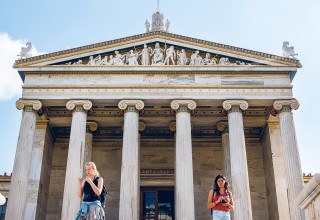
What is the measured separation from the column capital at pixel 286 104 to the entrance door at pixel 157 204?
9.54 metres

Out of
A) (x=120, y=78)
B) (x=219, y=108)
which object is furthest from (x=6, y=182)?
(x=219, y=108)

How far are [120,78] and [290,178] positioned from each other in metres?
12.0

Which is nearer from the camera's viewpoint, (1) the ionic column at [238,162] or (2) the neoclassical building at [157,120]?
(1) the ionic column at [238,162]

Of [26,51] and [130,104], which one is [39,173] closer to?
[130,104]

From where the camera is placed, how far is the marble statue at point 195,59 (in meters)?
29.9

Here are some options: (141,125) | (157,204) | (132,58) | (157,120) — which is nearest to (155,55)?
(132,58)

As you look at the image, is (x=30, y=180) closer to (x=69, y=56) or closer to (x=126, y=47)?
(x=69, y=56)

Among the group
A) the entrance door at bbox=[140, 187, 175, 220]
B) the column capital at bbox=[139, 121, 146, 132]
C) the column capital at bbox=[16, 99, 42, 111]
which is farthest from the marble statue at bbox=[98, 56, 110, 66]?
the entrance door at bbox=[140, 187, 175, 220]

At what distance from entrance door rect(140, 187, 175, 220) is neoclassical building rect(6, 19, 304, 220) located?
71 millimetres

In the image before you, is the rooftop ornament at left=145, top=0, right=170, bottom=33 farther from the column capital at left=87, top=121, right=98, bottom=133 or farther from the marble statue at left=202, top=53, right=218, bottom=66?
the column capital at left=87, top=121, right=98, bottom=133

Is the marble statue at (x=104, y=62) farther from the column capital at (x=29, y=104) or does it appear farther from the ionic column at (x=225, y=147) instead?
the ionic column at (x=225, y=147)

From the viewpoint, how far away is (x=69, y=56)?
99.0 feet

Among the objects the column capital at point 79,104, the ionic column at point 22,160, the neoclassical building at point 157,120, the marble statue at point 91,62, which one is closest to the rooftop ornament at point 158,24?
the neoclassical building at point 157,120

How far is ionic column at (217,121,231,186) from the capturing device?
30.0m
